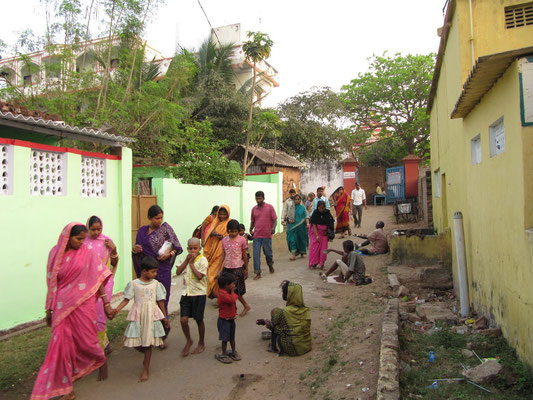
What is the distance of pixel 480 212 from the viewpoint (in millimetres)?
5562

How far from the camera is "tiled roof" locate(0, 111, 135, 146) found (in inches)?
221

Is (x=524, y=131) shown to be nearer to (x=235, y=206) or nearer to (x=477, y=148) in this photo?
(x=477, y=148)

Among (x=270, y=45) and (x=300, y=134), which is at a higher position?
(x=270, y=45)

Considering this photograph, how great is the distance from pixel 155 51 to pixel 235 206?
640 inches

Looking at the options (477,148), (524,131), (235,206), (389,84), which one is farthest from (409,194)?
(524,131)

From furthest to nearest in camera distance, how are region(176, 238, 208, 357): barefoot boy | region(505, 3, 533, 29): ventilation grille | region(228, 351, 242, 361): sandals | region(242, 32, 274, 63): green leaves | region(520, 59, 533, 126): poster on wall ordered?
region(242, 32, 274, 63): green leaves → region(505, 3, 533, 29): ventilation grille → region(176, 238, 208, 357): barefoot boy → region(228, 351, 242, 361): sandals → region(520, 59, 533, 126): poster on wall

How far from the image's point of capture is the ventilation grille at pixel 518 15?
736 centimetres

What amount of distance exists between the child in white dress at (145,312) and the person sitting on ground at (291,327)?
1.34 metres

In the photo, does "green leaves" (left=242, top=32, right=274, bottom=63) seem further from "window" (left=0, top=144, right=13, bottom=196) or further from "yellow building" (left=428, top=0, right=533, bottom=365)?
"window" (left=0, top=144, right=13, bottom=196)

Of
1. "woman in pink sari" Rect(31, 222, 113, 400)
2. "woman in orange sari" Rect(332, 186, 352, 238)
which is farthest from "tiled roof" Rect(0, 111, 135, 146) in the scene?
"woman in orange sari" Rect(332, 186, 352, 238)

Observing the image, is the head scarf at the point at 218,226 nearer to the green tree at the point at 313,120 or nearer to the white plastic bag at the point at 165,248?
the white plastic bag at the point at 165,248

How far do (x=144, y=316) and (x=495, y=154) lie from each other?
4.31 metres

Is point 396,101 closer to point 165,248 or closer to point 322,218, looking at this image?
point 322,218

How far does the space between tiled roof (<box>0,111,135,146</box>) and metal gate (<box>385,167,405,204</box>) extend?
1469cm
